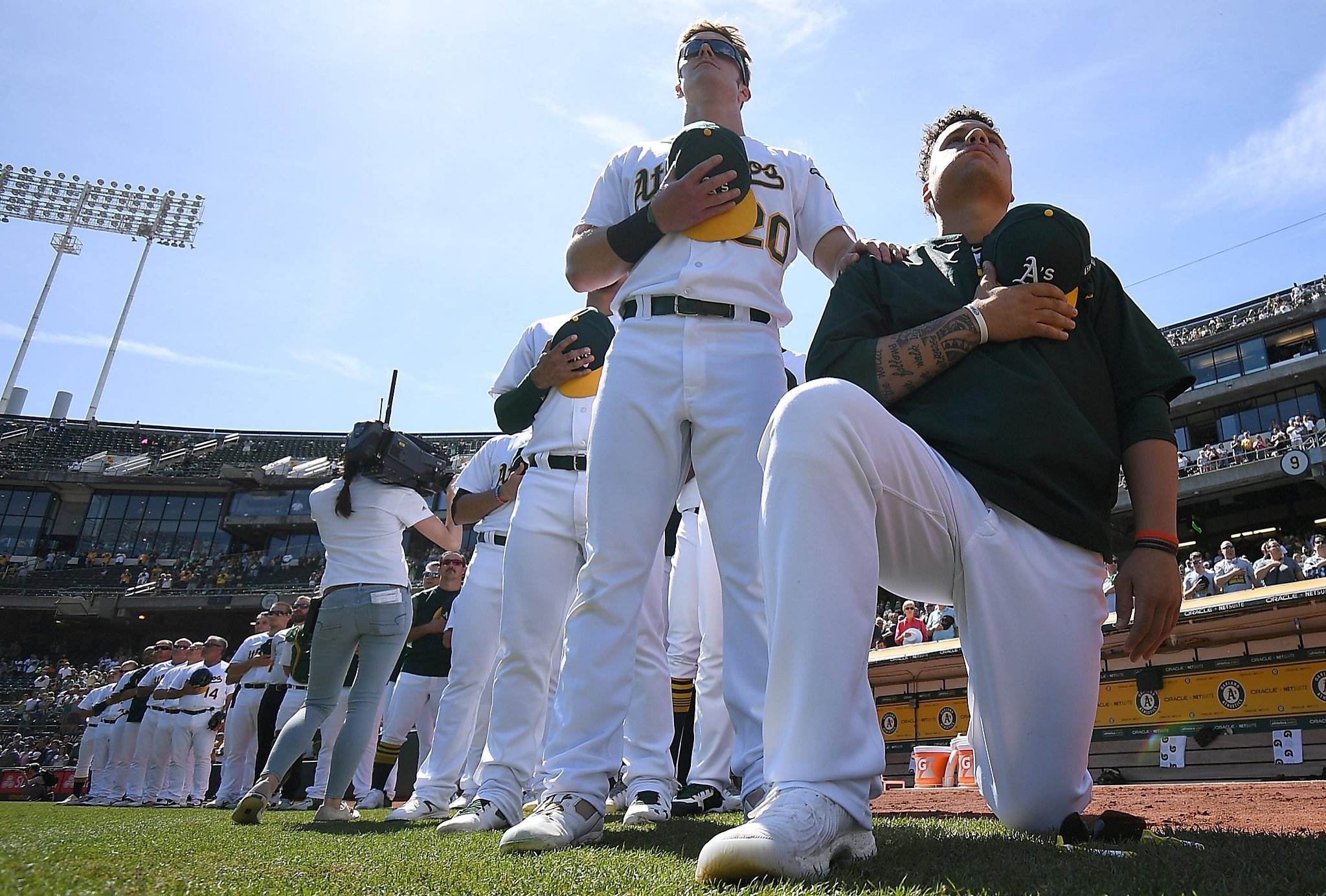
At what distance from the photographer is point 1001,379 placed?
1.93 m

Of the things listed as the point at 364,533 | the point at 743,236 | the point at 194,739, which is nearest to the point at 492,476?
the point at 364,533

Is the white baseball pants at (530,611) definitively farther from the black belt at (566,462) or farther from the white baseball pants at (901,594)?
the white baseball pants at (901,594)

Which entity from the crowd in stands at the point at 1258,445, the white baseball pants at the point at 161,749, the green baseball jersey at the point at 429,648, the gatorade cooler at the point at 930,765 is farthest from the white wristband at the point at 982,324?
the crowd in stands at the point at 1258,445

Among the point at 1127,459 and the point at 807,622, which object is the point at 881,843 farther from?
the point at 1127,459

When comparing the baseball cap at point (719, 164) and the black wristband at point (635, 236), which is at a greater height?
the baseball cap at point (719, 164)

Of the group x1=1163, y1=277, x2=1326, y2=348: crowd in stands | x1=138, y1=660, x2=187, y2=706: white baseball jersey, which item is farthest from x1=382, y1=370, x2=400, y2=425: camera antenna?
x1=1163, y1=277, x2=1326, y2=348: crowd in stands

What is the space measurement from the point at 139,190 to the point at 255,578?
26996 millimetres

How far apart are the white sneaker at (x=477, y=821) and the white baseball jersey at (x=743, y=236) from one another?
184cm

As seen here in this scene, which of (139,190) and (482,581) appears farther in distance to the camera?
(139,190)

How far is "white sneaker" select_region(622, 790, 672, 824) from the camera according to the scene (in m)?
3.20

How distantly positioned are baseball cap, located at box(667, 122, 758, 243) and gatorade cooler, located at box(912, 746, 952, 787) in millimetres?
5016

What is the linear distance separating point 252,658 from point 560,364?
7.55 metres

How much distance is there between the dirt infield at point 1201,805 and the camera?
2.26m

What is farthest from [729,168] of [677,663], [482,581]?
[677,663]
